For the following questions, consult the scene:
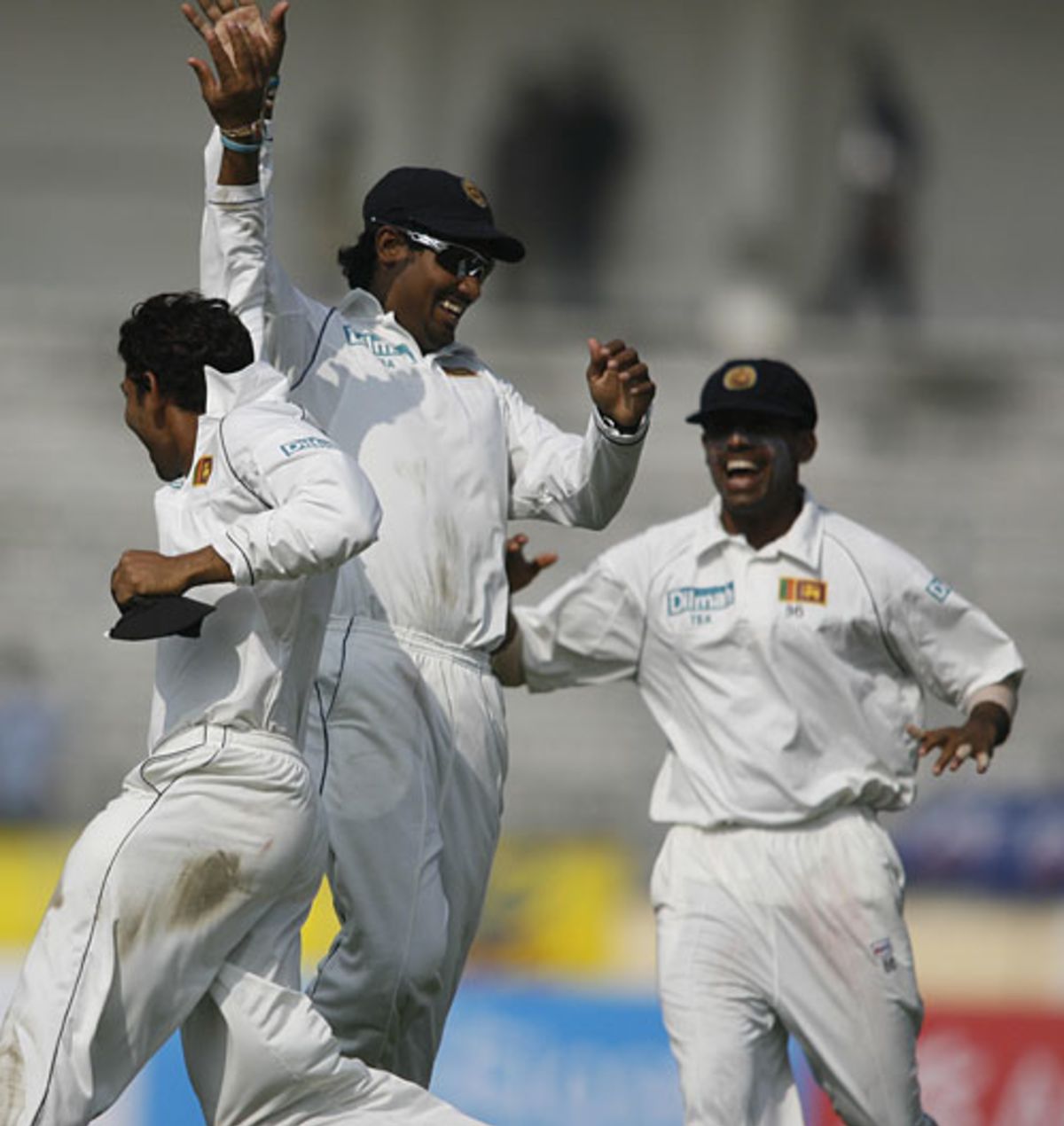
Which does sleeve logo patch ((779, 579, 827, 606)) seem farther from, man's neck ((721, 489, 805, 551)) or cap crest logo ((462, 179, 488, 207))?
cap crest logo ((462, 179, 488, 207))

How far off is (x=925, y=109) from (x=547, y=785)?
796 cm

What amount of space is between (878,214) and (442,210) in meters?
12.3

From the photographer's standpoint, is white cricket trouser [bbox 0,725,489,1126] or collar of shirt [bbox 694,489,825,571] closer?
white cricket trouser [bbox 0,725,489,1126]

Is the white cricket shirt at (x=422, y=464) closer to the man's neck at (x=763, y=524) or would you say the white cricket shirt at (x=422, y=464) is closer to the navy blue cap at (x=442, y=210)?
the navy blue cap at (x=442, y=210)

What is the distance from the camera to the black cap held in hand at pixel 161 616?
541 cm

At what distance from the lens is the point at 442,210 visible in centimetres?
668

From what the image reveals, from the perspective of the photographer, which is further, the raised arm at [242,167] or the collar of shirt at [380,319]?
the collar of shirt at [380,319]

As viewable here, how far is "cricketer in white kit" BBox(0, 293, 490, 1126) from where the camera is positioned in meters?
5.46

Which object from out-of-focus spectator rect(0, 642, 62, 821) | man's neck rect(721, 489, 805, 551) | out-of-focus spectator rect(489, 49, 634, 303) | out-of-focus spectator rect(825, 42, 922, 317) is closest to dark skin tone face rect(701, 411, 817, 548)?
man's neck rect(721, 489, 805, 551)

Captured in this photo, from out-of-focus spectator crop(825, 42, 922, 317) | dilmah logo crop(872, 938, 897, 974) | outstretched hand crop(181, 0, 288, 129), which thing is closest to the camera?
outstretched hand crop(181, 0, 288, 129)

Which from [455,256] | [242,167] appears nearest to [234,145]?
[242,167]

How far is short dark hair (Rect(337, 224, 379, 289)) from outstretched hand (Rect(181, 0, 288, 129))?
2.63 ft

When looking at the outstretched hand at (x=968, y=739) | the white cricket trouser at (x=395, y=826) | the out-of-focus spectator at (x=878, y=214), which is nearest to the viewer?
the white cricket trouser at (x=395, y=826)

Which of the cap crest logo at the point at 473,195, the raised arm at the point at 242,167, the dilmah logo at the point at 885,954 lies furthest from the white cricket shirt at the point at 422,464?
the dilmah logo at the point at 885,954
